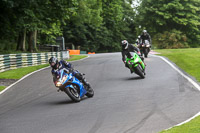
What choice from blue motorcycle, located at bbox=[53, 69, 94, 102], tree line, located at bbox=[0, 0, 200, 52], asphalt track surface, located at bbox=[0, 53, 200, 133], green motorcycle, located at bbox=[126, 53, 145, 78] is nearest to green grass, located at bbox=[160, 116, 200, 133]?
asphalt track surface, located at bbox=[0, 53, 200, 133]

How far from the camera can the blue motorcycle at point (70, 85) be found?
1084 cm

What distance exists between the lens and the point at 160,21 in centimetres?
6200

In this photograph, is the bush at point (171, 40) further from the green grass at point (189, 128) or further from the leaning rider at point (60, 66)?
the green grass at point (189, 128)

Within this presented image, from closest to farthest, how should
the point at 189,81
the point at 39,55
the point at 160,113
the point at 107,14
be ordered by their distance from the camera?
the point at 160,113
the point at 189,81
the point at 39,55
the point at 107,14

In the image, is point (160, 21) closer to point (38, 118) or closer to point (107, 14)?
point (107, 14)

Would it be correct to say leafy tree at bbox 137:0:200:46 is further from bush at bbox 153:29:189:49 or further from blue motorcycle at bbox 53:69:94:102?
blue motorcycle at bbox 53:69:94:102

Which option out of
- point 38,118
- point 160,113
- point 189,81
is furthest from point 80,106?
point 189,81

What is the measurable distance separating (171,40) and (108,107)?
50799 millimetres

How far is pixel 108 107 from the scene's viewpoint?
10055 millimetres

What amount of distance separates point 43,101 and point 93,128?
471 cm

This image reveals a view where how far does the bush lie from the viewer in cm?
5934

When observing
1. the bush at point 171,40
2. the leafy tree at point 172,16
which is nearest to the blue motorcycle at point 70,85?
the bush at point 171,40

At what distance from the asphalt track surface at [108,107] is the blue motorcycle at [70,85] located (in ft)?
0.87

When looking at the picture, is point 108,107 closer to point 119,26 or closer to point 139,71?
point 139,71
